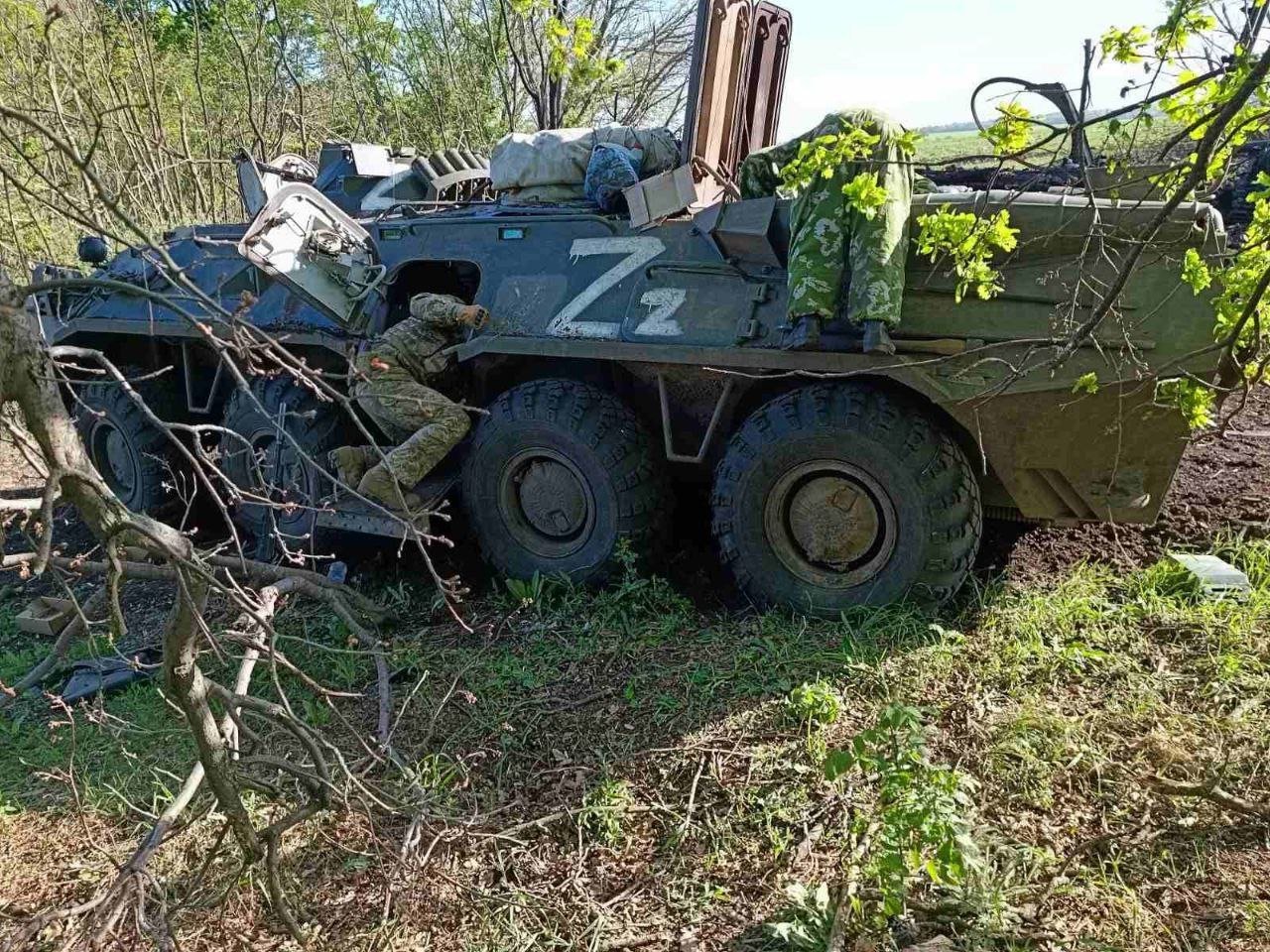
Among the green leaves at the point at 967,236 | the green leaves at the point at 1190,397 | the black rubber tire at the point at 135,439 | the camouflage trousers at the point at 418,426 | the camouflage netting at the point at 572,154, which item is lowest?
the black rubber tire at the point at 135,439

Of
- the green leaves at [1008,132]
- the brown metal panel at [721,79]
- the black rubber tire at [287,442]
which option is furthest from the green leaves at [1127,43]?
the black rubber tire at [287,442]

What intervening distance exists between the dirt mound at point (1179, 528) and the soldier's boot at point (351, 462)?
9.60 ft

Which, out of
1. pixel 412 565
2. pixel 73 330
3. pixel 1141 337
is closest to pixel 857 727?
pixel 1141 337

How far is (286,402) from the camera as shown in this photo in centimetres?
537

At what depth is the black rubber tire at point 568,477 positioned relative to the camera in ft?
15.1

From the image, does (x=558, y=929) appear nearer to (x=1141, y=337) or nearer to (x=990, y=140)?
(x=990, y=140)

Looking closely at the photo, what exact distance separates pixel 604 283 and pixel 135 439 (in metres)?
3.26

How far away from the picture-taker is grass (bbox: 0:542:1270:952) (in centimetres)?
292

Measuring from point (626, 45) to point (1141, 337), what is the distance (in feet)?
31.8

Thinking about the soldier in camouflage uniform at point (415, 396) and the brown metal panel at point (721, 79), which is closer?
the soldier in camouflage uniform at point (415, 396)

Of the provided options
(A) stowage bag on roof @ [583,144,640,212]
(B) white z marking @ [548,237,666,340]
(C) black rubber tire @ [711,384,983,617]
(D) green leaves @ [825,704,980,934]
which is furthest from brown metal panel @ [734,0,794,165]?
(D) green leaves @ [825,704,980,934]

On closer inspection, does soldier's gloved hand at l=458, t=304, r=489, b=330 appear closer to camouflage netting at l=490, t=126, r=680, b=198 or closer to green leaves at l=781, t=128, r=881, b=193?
camouflage netting at l=490, t=126, r=680, b=198

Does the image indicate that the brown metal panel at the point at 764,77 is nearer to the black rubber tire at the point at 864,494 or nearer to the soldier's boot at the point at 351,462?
the black rubber tire at the point at 864,494

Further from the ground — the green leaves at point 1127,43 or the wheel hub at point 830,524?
the green leaves at point 1127,43
